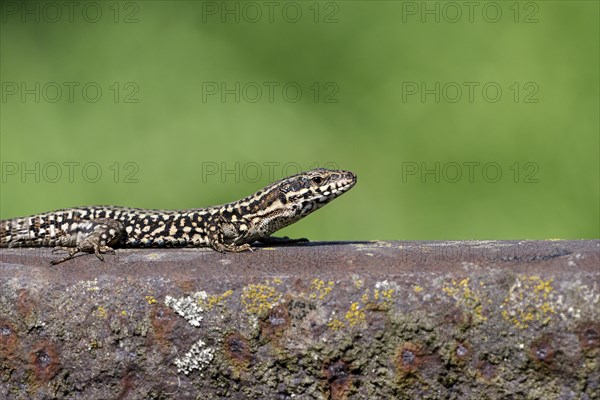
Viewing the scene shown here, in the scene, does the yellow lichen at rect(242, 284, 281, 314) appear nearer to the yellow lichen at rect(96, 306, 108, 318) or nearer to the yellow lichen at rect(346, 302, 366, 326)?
the yellow lichen at rect(346, 302, 366, 326)

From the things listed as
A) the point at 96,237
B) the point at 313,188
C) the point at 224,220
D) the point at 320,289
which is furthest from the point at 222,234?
the point at 320,289

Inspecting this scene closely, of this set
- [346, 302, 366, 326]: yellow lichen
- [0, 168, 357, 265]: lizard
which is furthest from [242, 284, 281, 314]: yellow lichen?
[0, 168, 357, 265]: lizard

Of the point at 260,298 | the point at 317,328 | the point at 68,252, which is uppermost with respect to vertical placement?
the point at 68,252

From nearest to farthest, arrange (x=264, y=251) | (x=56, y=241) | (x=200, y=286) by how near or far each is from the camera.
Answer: (x=200, y=286)
(x=264, y=251)
(x=56, y=241)

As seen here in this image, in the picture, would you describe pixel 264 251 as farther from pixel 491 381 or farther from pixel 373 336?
pixel 491 381

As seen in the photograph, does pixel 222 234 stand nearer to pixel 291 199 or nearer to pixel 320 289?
pixel 291 199

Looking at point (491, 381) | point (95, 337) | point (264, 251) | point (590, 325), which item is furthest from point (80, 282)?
point (590, 325)

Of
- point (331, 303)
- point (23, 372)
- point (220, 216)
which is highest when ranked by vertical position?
point (220, 216)
